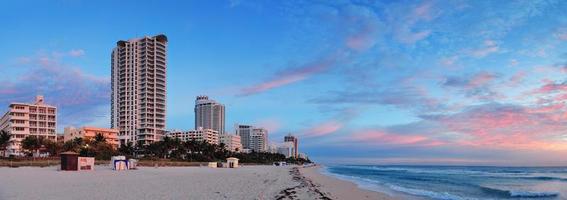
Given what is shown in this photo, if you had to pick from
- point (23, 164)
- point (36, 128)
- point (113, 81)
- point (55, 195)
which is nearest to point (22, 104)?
point (36, 128)

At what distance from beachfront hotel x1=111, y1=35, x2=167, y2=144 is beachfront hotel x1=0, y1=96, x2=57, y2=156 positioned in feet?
106

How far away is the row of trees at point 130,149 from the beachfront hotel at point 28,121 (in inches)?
646

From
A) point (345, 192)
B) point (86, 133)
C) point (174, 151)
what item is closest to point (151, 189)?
point (345, 192)

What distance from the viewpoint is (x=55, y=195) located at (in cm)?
1750

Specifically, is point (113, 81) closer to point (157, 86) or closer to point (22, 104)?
point (157, 86)

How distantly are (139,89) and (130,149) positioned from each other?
5043 cm

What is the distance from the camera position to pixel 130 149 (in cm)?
11638

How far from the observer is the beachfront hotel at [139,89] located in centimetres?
15788

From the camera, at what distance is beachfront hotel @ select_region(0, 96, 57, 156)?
114969 mm

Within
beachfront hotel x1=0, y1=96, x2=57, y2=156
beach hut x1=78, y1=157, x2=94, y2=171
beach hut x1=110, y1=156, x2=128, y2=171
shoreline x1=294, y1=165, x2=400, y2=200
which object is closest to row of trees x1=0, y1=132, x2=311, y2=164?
beachfront hotel x1=0, y1=96, x2=57, y2=156

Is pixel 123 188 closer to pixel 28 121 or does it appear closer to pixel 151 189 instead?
pixel 151 189

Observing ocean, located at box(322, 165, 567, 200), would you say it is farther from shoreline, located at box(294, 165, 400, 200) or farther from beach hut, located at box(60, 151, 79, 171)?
beach hut, located at box(60, 151, 79, 171)

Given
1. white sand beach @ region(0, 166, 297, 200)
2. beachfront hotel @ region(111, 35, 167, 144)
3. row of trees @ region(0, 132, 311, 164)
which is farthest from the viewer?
beachfront hotel @ region(111, 35, 167, 144)

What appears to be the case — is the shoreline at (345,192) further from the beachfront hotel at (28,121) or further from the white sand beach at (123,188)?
the beachfront hotel at (28,121)
